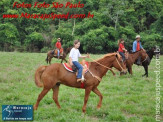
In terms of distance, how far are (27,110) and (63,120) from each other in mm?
1351

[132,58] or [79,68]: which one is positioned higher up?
[132,58]

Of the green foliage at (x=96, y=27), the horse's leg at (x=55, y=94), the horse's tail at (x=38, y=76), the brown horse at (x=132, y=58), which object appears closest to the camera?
the horse's tail at (x=38, y=76)

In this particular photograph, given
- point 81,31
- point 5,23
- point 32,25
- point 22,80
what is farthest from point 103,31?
point 22,80

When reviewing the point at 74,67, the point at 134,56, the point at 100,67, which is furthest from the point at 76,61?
the point at 134,56

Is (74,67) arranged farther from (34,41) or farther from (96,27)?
(34,41)

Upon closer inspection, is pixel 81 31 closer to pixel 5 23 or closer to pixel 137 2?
pixel 137 2

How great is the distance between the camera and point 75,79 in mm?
7461

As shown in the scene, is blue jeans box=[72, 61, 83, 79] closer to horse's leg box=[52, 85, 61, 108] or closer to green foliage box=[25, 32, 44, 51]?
horse's leg box=[52, 85, 61, 108]

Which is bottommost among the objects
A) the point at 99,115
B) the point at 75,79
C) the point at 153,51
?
the point at 99,115

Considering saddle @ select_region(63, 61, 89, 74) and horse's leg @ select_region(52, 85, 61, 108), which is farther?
horse's leg @ select_region(52, 85, 61, 108)

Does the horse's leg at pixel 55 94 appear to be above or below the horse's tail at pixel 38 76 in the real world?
below

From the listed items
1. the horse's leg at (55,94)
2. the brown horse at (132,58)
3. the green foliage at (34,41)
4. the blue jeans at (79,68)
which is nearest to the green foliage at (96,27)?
the green foliage at (34,41)
